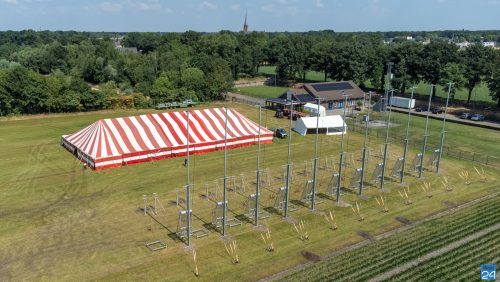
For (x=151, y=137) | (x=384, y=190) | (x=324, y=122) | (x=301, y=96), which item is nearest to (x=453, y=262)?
(x=384, y=190)

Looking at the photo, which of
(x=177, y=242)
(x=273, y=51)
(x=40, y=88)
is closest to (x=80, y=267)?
(x=177, y=242)

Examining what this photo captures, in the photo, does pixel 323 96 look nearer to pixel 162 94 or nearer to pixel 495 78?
pixel 495 78

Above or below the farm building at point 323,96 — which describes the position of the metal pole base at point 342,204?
below

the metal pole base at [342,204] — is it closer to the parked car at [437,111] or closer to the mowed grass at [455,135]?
the mowed grass at [455,135]

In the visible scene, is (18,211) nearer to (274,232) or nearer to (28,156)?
(28,156)

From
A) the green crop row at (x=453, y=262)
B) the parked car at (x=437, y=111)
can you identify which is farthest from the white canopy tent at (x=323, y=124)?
the green crop row at (x=453, y=262)

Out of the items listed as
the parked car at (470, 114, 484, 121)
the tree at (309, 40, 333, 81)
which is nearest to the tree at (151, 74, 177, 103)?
the tree at (309, 40, 333, 81)

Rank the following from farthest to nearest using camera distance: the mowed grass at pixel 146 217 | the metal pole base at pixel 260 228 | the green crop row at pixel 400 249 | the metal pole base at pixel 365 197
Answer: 1. the metal pole base at pixel 365 197
2. the metal pole base at pixel 260 228
3. the mowed grass at pixel 146 217
4. the green crop row at pixel 400 249
